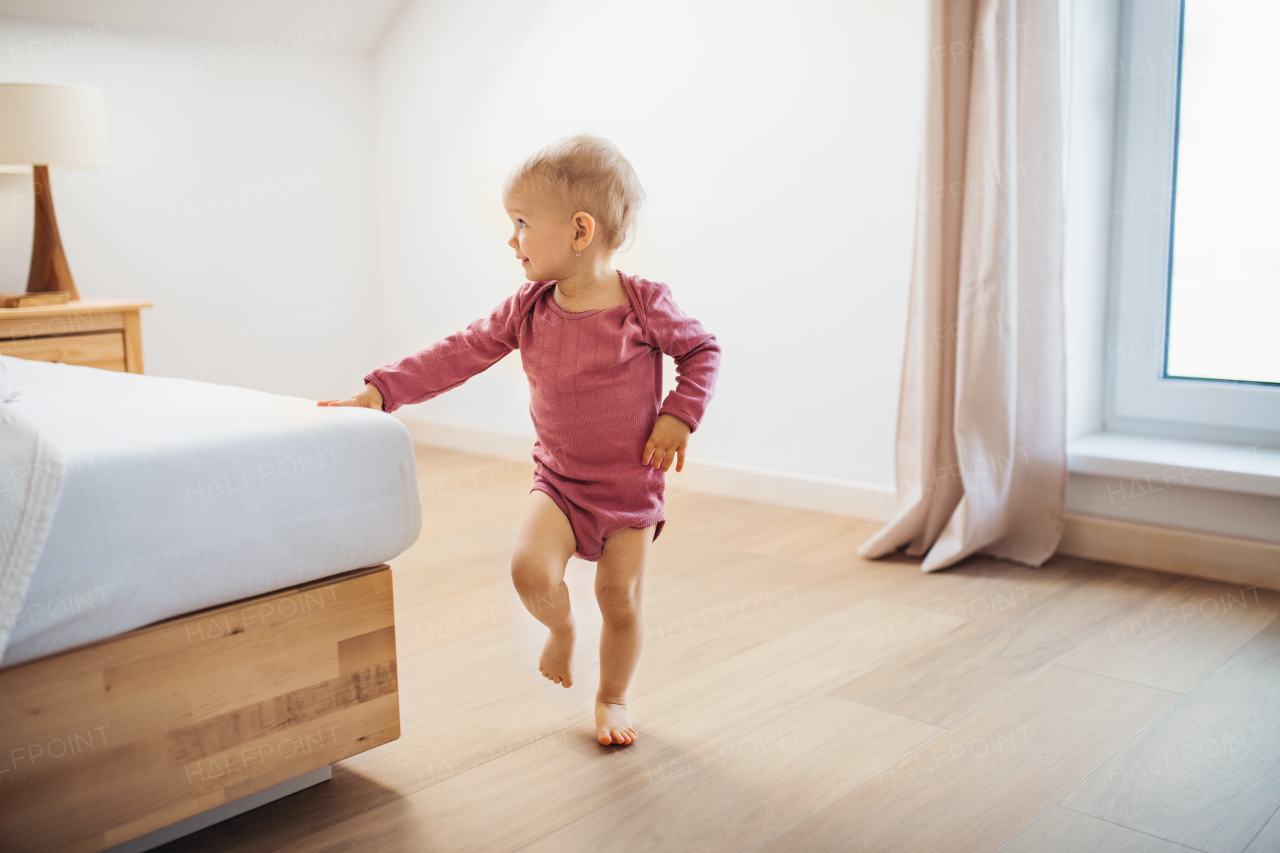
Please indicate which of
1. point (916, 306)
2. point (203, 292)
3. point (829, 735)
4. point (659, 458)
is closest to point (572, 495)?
point (659, 458)

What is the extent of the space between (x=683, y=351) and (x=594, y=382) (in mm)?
128

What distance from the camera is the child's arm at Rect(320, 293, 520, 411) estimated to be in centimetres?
131

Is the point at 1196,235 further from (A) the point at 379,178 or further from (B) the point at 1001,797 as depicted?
(A) the point at 379,178

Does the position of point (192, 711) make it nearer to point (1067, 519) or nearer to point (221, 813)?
point (221, 813)

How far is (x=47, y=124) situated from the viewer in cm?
251

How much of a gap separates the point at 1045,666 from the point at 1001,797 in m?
0.48

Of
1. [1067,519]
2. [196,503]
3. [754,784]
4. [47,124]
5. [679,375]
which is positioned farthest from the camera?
[47,124]

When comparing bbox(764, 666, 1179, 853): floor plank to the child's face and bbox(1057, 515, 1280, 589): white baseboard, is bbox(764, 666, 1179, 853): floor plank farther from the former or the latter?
the child's face

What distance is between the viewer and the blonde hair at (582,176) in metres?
1.29

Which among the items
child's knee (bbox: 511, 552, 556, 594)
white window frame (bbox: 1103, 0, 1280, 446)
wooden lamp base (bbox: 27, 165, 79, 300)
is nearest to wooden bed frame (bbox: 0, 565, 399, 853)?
child's knee (bbox: 511, 552, 556, 594)

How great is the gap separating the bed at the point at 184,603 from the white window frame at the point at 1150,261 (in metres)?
1.86

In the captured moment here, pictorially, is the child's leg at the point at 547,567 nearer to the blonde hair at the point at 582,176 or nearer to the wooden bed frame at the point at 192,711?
the wooden bed frame at the point at 192,711

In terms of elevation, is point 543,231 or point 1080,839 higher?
point 543,231

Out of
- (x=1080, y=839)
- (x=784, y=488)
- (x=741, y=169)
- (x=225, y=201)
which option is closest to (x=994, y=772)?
(x=1080, y=839)
